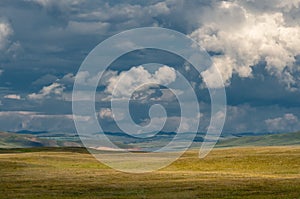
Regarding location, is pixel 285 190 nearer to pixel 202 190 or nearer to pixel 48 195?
pixel 202 190

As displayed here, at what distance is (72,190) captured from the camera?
58.7m

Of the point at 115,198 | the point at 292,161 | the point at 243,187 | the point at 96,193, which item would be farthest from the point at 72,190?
the point at 292,161

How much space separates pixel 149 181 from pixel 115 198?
60.1ft

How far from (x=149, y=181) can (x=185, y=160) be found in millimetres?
44609

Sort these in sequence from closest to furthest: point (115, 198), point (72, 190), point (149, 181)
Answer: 1. point (115, 198)
2. point (72, 190)
3. point (149, 181)

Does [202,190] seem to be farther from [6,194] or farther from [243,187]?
[6,194]

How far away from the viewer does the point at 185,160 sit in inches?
4454

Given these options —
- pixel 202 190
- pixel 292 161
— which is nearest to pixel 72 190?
pixel 202 190

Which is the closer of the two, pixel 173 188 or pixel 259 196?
pixel 259 196

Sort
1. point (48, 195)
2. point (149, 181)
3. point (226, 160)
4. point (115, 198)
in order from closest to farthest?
point (115, 198)
point (48, 195)
point (149, 181)
point (226, 160)

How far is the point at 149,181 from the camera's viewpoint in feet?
227

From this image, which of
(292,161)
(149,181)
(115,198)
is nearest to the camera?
(115,198)

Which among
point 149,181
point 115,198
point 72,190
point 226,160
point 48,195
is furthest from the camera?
point 226,160

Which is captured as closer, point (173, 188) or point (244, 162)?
point (173, 188)
